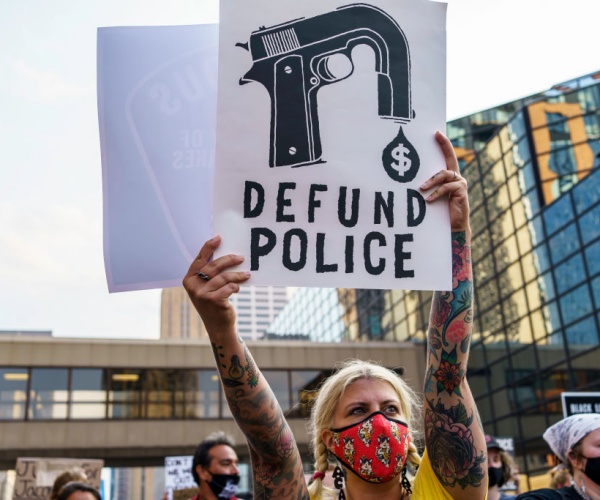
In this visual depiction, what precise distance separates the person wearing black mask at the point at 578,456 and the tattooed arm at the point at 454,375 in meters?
1.09

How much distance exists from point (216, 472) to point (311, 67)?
3.47m

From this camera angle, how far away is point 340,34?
2400mm

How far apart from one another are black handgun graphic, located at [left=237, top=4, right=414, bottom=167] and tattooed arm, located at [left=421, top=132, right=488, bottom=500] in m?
0.25

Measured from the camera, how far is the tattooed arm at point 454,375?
2.21m

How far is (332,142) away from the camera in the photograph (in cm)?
232

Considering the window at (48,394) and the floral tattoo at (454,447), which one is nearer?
the floral tattoo at (454,447)

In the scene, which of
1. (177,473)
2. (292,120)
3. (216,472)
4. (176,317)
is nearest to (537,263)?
(177,473)

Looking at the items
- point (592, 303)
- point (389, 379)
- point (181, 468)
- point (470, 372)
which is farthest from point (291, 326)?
point (389, 379)

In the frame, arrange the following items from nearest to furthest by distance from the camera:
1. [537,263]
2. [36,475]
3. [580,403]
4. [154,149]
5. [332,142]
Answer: [332,142] < [154,149] < [580,403] < [36,475] < [537,263]

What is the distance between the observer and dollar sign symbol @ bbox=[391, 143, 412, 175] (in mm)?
2311

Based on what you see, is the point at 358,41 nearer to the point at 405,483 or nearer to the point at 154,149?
the point at 154,149

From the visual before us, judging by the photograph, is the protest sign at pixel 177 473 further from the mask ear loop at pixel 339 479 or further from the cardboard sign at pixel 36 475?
the mask ear loop at pixel 339 479

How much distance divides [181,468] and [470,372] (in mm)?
15720

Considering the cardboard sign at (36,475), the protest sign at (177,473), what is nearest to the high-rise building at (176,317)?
the protest sign at (177,473)
